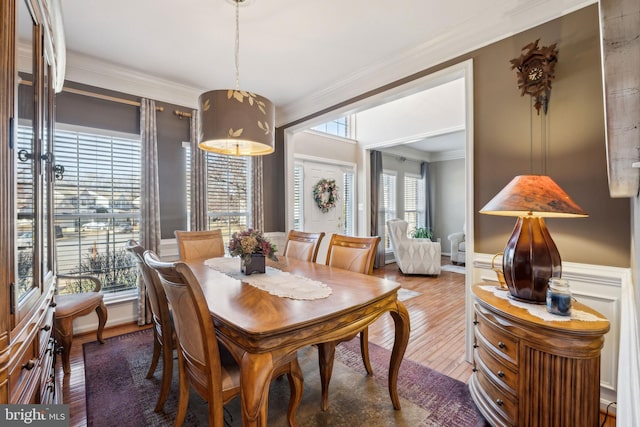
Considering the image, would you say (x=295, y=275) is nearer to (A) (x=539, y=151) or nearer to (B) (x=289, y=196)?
(A) (x=539, y=151)

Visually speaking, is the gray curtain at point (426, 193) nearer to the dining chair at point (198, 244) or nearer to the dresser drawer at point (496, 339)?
the dining chair at point (198, 244)

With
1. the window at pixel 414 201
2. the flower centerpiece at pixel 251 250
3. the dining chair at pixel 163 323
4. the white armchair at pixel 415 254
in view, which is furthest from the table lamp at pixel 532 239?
the window at pixel 414 201

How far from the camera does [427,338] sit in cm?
282

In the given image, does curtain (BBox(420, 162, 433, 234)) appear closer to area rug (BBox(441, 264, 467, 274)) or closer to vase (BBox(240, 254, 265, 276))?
area rug (BBox(441, 264, 467, 274))

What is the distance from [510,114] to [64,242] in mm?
4124

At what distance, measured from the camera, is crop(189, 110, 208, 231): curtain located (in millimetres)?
3465

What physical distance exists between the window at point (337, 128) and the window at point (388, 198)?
1.30 m

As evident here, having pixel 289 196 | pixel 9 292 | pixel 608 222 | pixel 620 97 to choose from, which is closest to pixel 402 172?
pixel 289 196

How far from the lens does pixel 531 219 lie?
1607 millimetres

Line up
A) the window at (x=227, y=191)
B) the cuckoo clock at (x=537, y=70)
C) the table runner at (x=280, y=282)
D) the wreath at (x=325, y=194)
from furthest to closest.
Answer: the wreath at (x=325, y=194) < the window at (x=227, y=191) < the cuckoo clock at (x=537, y=70) < the table runner at (x=280, y=282)

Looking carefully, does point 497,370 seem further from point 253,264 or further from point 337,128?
point 337,128

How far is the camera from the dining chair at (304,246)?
9.00 ft

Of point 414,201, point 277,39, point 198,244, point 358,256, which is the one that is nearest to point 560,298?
point 358,256

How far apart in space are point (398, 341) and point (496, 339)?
53cm
